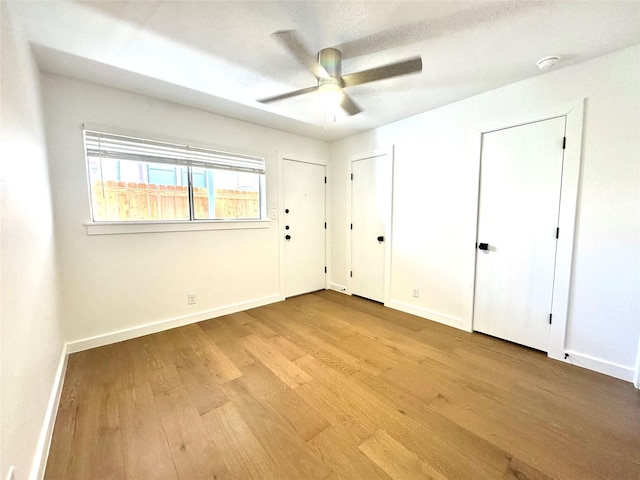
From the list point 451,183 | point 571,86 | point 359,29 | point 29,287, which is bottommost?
point 29,287

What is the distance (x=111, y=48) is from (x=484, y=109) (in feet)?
10.4

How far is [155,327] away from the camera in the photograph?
2674 millimetres

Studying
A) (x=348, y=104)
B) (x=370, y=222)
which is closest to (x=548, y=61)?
(x=348, y=104)

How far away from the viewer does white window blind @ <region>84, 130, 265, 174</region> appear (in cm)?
234

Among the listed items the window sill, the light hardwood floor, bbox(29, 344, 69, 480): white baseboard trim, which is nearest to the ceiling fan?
the window sill

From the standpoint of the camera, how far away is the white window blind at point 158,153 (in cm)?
234

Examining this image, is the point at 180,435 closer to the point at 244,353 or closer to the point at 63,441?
the point at 63,441

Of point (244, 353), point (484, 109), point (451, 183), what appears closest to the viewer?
point (244, 353)

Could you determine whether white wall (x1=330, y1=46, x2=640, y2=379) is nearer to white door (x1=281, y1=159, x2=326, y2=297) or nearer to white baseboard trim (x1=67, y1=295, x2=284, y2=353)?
Result: white door (x1=281, y1=159, x2=326, y2=297)

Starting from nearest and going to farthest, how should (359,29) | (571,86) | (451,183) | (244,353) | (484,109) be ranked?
1. (359,29)
2. (571,86)
3. (244,353)
4. (484,109)
5. (451,183)

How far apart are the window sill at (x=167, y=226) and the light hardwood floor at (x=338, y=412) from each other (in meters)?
1.08

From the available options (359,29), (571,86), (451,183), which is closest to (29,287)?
(359,29)

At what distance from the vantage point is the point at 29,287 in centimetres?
130

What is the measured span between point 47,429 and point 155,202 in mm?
1931
